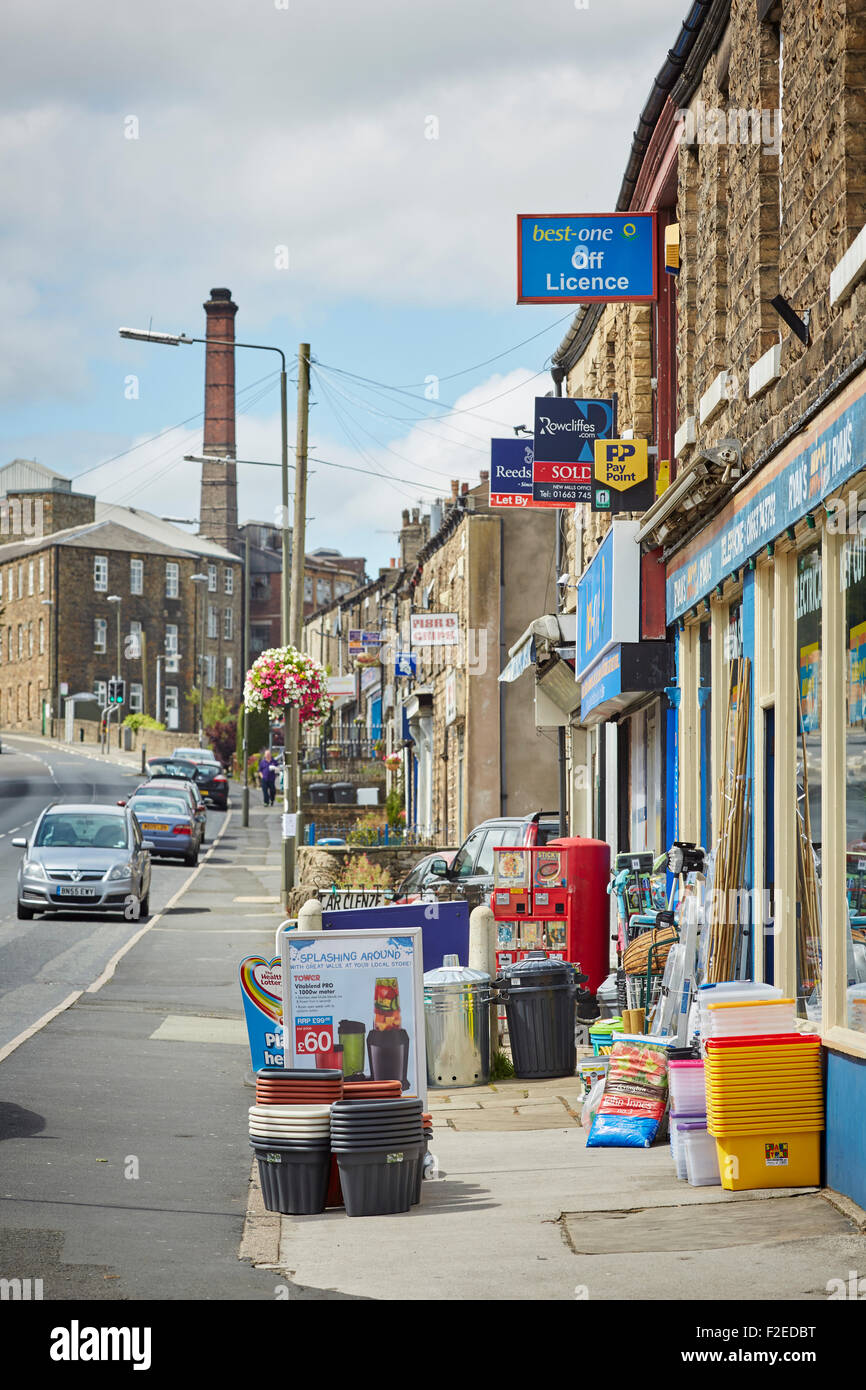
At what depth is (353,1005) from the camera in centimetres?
920

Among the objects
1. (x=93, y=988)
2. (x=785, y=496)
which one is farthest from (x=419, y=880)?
(x=785, y=496)

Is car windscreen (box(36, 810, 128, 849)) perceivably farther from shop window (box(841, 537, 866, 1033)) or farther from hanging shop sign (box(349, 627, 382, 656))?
hanging shop sign (box(349, 627, 382, 656))

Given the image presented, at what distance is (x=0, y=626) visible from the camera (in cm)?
10950

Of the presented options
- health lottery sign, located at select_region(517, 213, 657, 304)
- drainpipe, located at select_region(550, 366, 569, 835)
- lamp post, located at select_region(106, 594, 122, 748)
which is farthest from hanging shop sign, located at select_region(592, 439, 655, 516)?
lamp post, located at select_region(106, 594, 122, 748)

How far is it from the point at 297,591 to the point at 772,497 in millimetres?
16792

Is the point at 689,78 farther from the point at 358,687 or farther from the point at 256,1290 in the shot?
the point at 358,687

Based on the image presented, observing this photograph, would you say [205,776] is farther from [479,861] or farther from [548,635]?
[479,861]

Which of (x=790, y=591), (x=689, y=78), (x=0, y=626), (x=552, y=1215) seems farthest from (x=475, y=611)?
(x=0, y=626)

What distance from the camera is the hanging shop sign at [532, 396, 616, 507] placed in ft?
57.0

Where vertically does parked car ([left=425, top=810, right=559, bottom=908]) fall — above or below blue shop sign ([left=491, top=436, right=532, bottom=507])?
below

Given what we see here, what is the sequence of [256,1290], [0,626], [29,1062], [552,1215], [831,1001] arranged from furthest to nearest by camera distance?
1. [0,626]
2. [29,1062]
3. [831,1001]
4. [552,1215]
5. [256,1290]

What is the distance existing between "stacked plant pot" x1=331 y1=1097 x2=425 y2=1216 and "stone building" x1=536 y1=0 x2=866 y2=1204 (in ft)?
6.61
